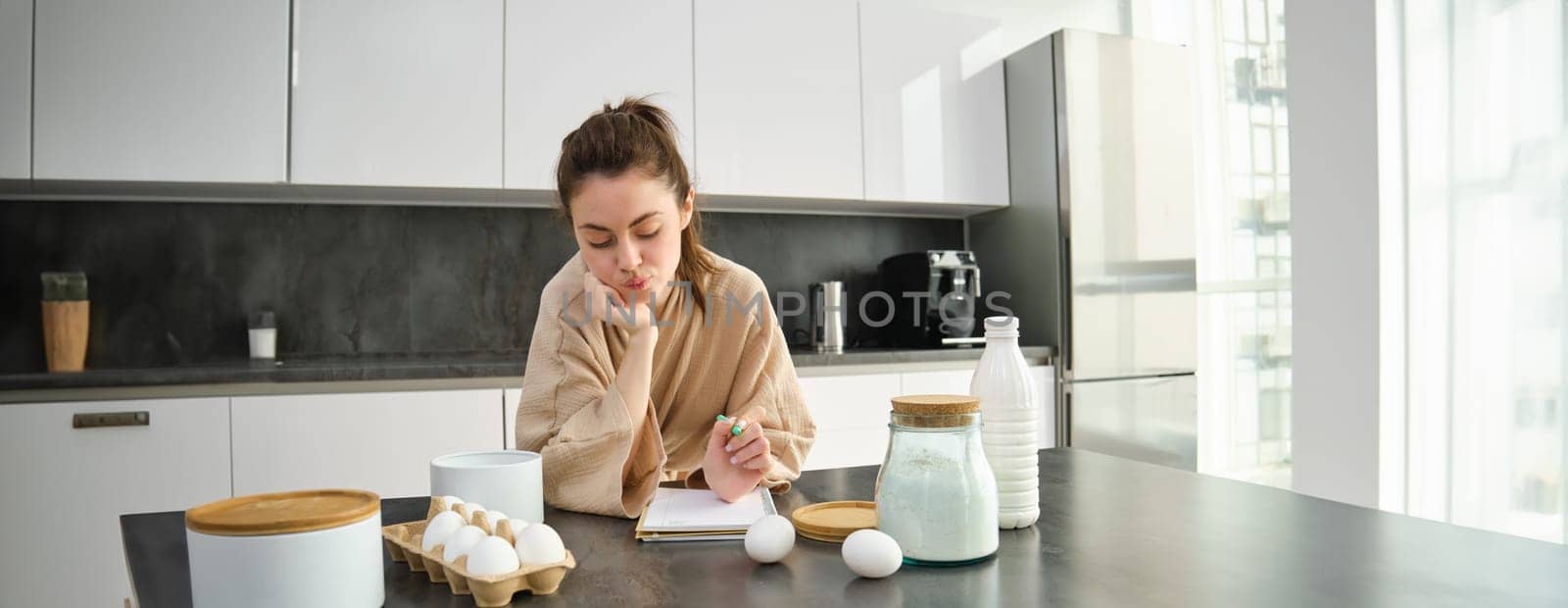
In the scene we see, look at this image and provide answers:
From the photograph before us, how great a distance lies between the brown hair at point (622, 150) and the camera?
1.25m

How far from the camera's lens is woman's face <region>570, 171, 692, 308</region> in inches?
Result: 48.6

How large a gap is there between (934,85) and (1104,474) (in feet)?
7.78

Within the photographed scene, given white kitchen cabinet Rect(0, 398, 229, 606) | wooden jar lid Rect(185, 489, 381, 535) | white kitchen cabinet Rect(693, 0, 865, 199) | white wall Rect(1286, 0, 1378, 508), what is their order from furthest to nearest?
white kitchen cabinet Rect(693, 0, 865, 199) < white kitchen cabinet Rect(0, 398, 229, 606) < white wall Rect(1286, 0, 1378, 508) < wooden jar lid Rect(185, 489, 381, 535)

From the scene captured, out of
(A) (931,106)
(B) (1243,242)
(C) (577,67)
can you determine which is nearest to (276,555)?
(C) (577,67)

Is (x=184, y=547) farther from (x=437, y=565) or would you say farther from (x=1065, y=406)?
(x=1065, y=406)

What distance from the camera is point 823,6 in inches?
130

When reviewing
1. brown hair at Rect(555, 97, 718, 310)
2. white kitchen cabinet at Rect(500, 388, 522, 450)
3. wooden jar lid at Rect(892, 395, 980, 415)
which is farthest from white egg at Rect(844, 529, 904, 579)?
white kitchen cabinet at Rect(500, 388, 522, 450)

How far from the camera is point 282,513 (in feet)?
2.29

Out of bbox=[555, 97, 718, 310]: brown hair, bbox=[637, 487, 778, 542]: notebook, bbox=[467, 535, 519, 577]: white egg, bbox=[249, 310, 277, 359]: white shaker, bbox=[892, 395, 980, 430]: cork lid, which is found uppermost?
bbox=[555, 97, 718, 310]: brown hair

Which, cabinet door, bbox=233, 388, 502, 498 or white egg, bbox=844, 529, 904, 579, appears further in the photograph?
cabinet door, bbox=233, 388, 502, 498

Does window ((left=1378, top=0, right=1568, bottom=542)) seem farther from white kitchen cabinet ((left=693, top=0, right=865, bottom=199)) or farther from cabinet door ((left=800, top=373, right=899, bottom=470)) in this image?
white kitchen cabinet ((left=693, top=0, right=865, bottom=199))

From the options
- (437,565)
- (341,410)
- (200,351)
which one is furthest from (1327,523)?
(200,351)

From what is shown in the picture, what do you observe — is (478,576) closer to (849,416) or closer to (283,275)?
(849,416)

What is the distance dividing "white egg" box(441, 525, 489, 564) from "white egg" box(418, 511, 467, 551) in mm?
20
